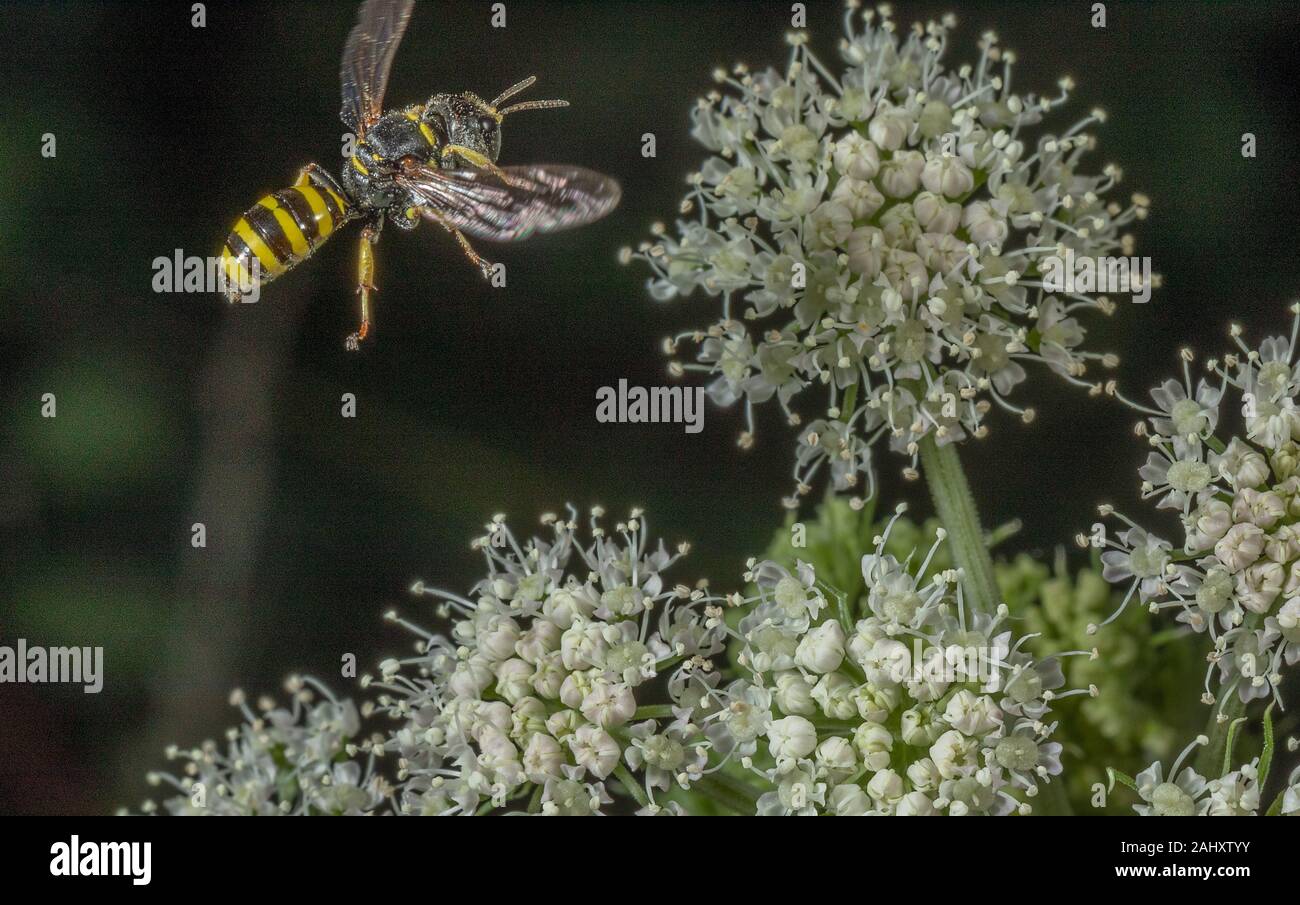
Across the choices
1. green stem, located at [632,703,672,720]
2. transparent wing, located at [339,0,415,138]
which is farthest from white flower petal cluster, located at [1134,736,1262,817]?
transparent wing, located at [339,0,415,138]

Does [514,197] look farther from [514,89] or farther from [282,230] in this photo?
[514,89]

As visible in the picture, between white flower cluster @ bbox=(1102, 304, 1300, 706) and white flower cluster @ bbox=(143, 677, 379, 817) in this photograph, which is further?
white flower cluster @ bbox=(143, 677, 379, 817)

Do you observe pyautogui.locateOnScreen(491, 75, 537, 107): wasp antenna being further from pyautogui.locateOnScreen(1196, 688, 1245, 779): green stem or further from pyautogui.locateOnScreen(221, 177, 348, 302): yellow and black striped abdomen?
pyautogui.locateOnScreen(1196, 688, 1245, 779): green stem

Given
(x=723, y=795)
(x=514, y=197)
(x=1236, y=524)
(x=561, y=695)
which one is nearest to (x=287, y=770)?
(x=561, y=695)

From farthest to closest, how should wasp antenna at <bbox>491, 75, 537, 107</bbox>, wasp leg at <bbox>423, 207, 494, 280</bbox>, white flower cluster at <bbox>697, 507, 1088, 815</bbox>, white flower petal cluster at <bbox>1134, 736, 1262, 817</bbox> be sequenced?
wasp antenna at <bbox>491, 75, 537, 107</bbox>
wasp leg at <bbox>423, 207, 494, 280</bbox>
white flower petal cluster at <bbox>1134, 736, 1262, 817</bbox>
white flower cluster at <bbox>697, 507, 1088, 815</bbox>

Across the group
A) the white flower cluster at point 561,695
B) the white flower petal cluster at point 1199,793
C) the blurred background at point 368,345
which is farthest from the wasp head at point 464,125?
the white flower petal cluster at point 1199,793

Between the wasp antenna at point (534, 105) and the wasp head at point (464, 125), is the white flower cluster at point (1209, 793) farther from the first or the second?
the wasp antenna at point (534, 105)
